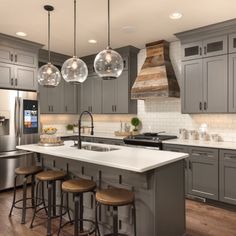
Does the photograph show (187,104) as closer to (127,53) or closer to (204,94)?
(204,94)

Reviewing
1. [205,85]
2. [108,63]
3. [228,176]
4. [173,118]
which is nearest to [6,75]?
[108,63]

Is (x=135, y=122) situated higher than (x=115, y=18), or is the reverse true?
(x=115, y=18)

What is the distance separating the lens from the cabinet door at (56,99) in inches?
224

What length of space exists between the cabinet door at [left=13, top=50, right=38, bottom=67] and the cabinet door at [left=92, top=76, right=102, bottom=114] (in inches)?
60.2

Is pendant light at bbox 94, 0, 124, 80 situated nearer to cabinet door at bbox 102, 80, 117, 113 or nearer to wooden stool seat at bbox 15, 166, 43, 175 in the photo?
wooden stool seat at bbox 15, 166, 43, 175

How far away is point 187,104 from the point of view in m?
4.26

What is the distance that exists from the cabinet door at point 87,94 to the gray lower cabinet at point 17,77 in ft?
4.90

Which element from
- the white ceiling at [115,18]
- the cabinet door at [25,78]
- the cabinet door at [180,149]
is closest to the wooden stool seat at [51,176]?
the cabinet door at [180,149]

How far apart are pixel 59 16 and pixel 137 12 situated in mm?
1177

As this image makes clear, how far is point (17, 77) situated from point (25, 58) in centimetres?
45

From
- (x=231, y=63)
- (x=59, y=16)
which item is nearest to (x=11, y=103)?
(x=59, y=16)

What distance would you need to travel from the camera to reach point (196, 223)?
3.08 m

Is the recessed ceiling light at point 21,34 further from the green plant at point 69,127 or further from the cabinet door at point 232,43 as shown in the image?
the cabinet door at point 232,43

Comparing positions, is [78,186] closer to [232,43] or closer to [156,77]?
[156,77]
